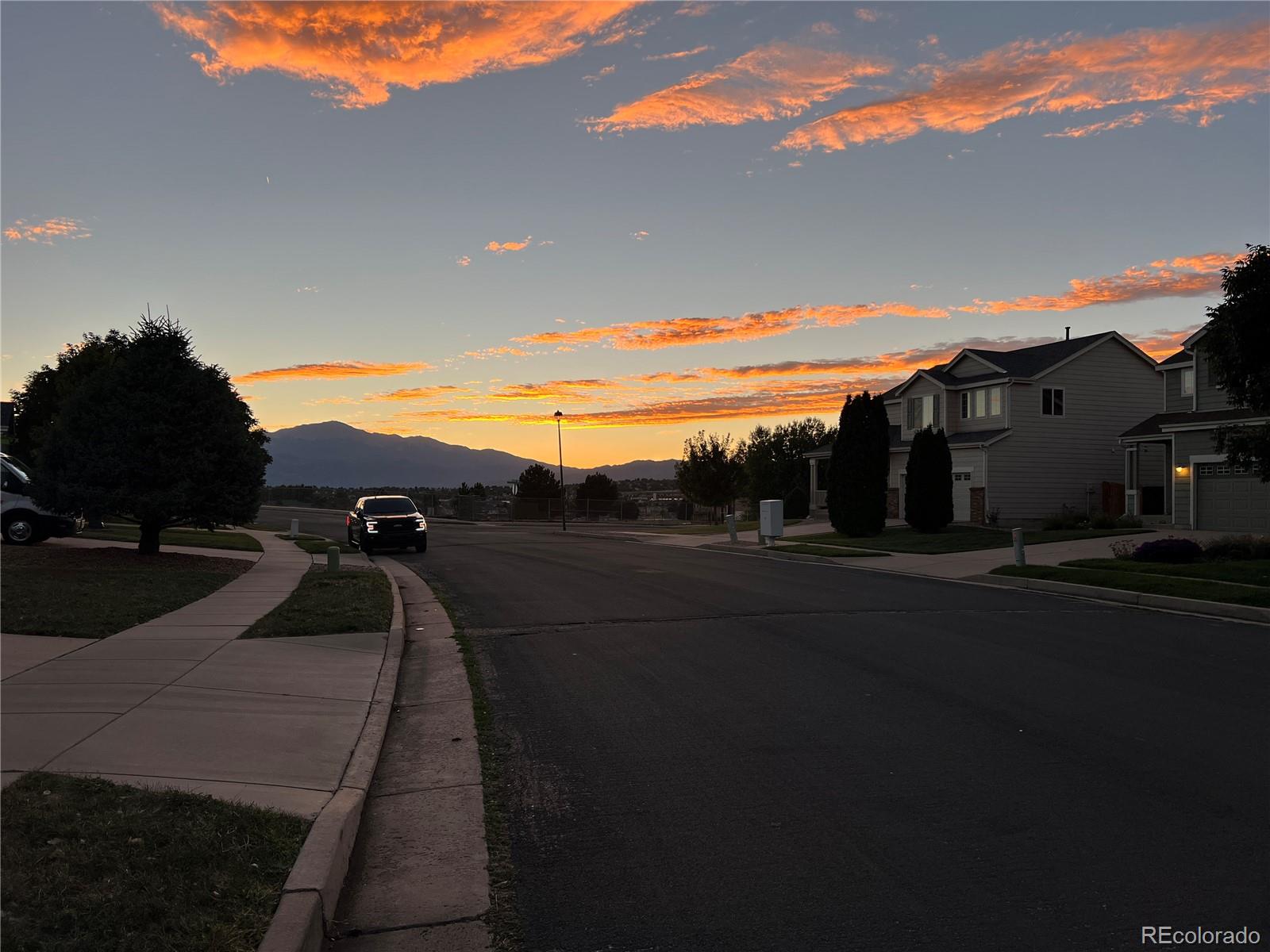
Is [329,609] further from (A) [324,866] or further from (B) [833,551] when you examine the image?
(B) [833,551]

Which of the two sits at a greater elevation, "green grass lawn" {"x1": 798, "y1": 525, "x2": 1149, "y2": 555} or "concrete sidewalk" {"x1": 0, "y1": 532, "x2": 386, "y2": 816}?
"green grass lawn" {"x1": 798, "y1": 525, "x2": 1149, "y2": 555}

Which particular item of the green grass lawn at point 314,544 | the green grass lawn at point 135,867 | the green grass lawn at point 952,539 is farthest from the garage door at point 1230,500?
the green grass lawn at point 135,867

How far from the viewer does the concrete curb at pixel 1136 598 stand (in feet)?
46.1

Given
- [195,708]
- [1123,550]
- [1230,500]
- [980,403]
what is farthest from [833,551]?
[195,708]

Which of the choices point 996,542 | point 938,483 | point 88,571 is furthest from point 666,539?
point 88,571

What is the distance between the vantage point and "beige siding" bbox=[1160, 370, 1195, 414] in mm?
33781

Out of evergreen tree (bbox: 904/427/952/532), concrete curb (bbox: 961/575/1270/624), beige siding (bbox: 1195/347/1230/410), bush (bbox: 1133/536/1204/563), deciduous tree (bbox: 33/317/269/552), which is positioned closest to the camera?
concrete curb (bbox: 961/575/1270/624)

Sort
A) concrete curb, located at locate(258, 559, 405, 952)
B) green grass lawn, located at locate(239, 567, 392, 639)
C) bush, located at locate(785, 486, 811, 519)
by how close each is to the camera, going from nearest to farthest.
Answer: concrete curb, located at locate(258, 559, 405, 952), green grass lawn, located at locate(239, 567, 392, 639), bush, located at locate(785, 486, 811, 519)

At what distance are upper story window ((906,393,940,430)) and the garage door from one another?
40.7 ft

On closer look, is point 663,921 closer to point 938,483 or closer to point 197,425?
point 197,425

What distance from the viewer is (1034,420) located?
3922cm

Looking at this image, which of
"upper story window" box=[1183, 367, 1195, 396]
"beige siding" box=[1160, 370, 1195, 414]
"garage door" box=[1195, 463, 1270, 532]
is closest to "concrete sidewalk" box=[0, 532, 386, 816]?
"garage door" box=[1195, 463, 1270, 532]

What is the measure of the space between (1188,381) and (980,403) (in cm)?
865

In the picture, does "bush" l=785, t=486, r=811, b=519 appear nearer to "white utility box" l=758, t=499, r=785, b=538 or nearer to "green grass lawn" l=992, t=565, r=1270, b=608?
"white utility box" l=758, t=499, r=785, b=538
